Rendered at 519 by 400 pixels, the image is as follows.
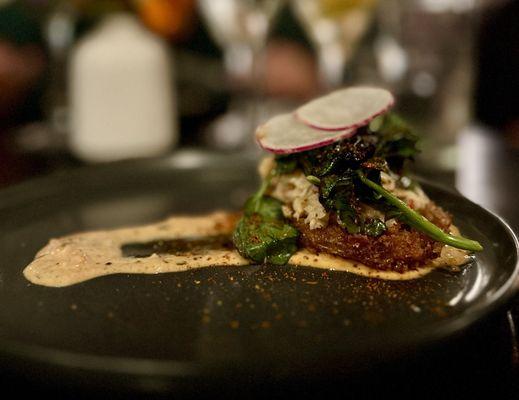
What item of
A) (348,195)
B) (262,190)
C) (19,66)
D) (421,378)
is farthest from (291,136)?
(19,66)

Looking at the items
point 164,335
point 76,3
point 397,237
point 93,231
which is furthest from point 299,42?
point 164,335

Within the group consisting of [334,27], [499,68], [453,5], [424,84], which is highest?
[453,5]

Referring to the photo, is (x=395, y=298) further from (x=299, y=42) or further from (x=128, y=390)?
(x=299, y=42)

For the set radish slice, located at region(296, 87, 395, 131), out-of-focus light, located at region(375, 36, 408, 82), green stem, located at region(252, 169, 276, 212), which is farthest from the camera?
out-of-focus light, located at region(375, 36, 408, 82)

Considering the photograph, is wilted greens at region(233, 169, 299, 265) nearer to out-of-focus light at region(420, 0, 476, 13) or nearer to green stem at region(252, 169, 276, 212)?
green stem at region(252, 169, 276, 212)

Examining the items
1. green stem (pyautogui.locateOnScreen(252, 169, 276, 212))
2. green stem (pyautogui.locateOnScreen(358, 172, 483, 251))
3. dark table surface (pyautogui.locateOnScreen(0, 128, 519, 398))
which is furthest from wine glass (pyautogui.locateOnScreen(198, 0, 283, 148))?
dark table surface (pyautogui.locateOnScreen(0, 128, 519, 398))

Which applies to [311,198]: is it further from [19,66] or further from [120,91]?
[19,66]

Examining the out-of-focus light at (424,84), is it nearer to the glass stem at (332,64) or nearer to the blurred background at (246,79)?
the blurred background at (246,79)
